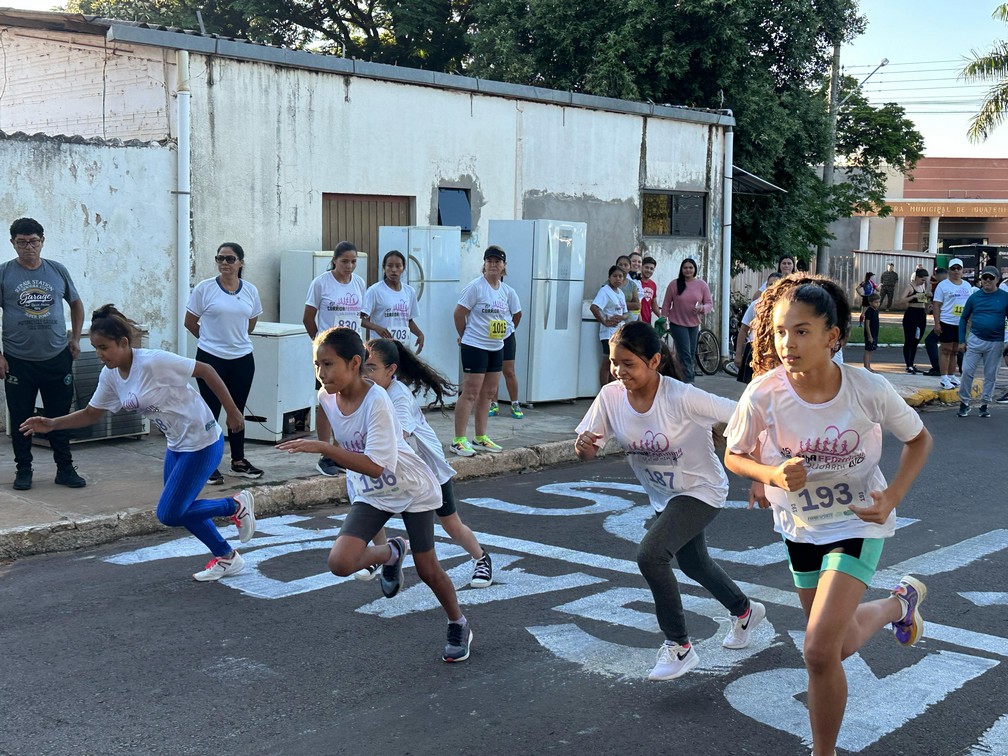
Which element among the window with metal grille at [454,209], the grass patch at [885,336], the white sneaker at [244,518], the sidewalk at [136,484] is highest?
the window with metal grille at [454,209]

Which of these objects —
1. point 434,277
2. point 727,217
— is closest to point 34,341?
point 434,277

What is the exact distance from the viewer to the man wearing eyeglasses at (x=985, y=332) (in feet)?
43.7

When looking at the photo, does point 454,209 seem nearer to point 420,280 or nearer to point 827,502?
point 420,280

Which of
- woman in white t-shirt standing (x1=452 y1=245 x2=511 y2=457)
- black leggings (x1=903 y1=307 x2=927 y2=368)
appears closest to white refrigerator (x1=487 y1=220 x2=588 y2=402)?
woman in white t-shirt standing (x1=452 y1=245 x2=511 y2=457)

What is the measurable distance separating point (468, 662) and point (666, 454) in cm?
128

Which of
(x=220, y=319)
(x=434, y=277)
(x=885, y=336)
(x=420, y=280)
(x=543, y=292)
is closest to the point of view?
(x=220, y=319)

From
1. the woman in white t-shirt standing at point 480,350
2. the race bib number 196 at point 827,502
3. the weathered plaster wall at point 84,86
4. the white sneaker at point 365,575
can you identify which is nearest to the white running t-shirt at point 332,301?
the woman in white t-shirt standing at point 480,350

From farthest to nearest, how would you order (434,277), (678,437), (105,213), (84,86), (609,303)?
(609,303)
(434,277)
(84,86)
(105,213)
(678,437)

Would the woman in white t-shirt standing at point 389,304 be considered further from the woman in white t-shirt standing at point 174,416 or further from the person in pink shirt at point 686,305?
the person in pink shirt at point 686,305

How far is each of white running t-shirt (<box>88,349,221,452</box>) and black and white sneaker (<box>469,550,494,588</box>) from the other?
5.57 feet

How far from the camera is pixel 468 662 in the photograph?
4926 millimetres

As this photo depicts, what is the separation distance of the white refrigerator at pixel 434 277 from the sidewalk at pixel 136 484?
36.7 inches

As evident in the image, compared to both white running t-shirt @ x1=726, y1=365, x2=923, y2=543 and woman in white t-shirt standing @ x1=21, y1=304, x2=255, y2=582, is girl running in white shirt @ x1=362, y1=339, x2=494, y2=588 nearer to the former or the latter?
woman in white t-shirt standing @ x1=21, y1=304, x2=255, y2=582

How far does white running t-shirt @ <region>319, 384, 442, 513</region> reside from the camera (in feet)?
15.7
